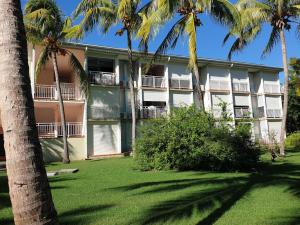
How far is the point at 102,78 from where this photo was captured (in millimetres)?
27938

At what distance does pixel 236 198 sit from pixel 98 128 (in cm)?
2057

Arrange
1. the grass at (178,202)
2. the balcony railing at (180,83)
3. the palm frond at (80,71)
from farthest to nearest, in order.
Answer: the balcony railing at (180,83)
the palm frond at (80,71)
the grass at (178,202)

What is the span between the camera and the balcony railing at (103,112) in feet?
88.9

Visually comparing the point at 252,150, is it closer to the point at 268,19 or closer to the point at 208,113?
the point at 208,113

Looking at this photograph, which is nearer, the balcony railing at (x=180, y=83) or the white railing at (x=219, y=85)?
the balcony railing at (x=180, y=83)

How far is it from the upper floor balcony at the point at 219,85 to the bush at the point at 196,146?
63.5ft

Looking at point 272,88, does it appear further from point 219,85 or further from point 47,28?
point 47,28

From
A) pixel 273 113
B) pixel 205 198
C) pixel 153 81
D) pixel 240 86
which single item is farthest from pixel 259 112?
pixel 205 198

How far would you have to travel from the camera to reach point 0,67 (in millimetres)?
3305

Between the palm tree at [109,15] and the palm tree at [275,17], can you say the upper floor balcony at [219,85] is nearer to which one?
the palm tree at [275,17]

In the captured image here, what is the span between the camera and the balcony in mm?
24922

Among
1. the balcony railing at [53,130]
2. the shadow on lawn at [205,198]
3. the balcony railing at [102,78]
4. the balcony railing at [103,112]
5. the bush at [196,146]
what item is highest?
the balcony railing at [102,78]

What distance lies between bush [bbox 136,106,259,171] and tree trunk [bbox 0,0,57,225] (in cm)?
1091

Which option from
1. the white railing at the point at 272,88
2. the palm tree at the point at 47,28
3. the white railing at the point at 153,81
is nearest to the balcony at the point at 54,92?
the palm tree at the point at 47,28
